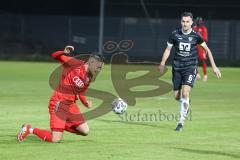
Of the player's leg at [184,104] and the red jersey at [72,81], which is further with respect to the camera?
the player's leg at [184,104]

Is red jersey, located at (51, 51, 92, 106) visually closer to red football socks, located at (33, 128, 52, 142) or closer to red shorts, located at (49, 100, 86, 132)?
red shorts, located at (49, 100, 86, 132)

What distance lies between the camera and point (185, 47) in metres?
17.0

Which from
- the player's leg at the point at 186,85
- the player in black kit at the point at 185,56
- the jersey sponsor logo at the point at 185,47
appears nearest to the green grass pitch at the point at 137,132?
the player's leg at the point at 186,85

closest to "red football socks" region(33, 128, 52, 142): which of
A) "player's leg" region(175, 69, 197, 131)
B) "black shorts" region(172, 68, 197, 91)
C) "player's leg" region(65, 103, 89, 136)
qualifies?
"player's leg" region(65, 103, 89, 136)

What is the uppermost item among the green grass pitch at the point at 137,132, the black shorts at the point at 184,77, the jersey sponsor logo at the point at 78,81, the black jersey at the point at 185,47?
the black jersey at the point at 185,47

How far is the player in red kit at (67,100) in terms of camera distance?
13.9 m

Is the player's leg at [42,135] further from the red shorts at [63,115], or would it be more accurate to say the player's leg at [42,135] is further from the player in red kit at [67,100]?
the red shorts at [63,115]

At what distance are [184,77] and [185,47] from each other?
0.66 meters

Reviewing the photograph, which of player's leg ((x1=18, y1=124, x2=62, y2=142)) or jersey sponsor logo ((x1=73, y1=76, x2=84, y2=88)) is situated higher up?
jersey sponsor logo ((x1=73, y1=76, x2=84, y2=88))

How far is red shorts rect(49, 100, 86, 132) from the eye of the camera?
45.8ft

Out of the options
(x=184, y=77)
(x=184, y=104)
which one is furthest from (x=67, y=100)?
(x=184, y=77)

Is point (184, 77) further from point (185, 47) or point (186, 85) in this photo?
point (185, 47)

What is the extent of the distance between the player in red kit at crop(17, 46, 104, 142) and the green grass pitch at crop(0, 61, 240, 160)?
0.20 metres

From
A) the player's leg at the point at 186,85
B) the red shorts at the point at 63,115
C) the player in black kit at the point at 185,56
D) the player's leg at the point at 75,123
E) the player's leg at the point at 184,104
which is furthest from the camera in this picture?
the player in black kit at the point at 185,56
